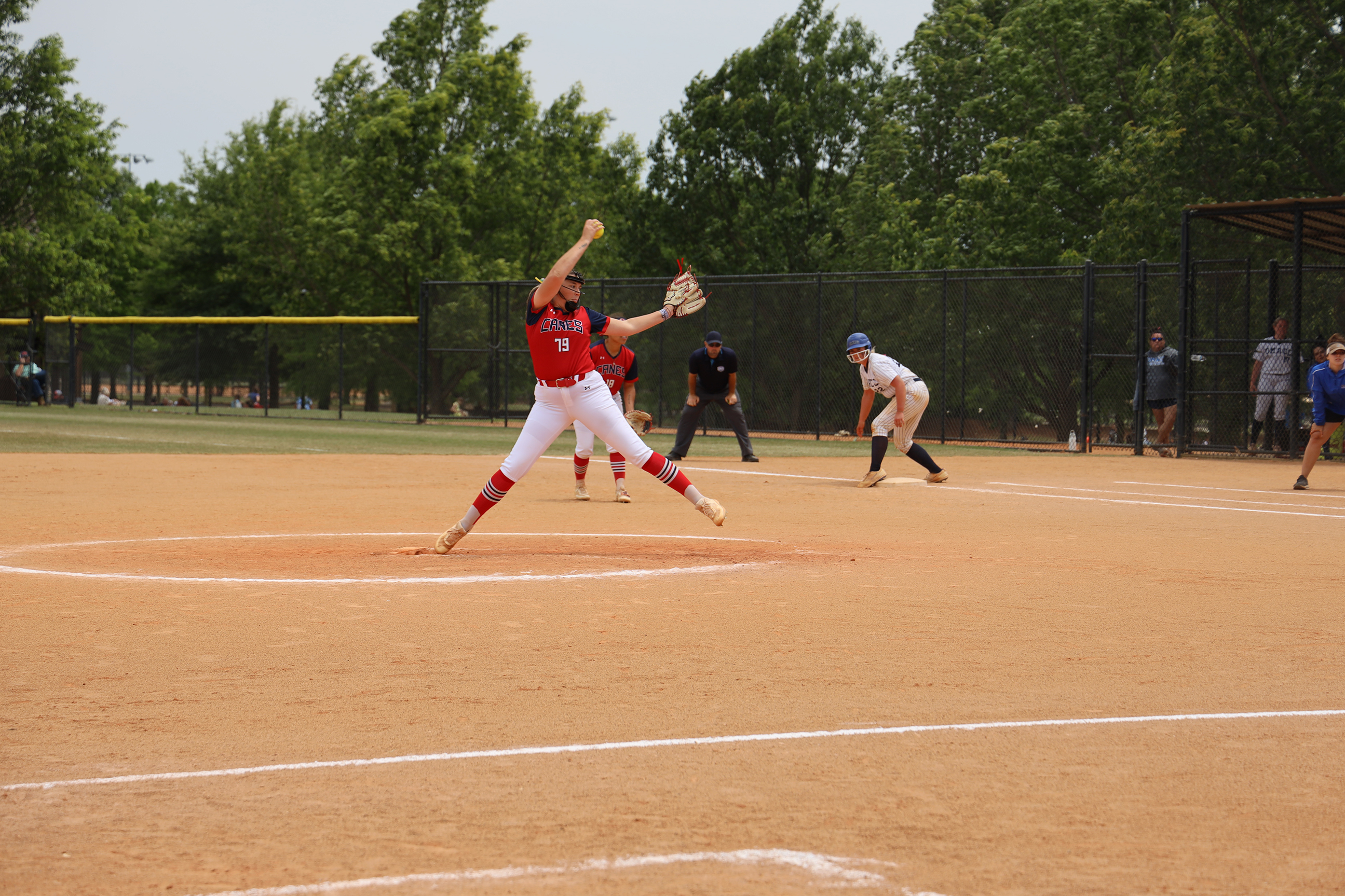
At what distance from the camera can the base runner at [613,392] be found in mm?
13625

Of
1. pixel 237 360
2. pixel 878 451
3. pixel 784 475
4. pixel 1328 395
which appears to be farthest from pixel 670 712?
pixel 237 360

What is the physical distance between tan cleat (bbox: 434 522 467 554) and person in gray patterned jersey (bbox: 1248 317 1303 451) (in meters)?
15.8

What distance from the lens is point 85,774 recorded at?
4.11 m

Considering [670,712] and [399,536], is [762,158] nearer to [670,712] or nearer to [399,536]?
[399,536]

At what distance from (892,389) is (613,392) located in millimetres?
3210

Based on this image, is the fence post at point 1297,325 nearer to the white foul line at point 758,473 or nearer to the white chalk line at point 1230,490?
the white chalk line at point 1230,490

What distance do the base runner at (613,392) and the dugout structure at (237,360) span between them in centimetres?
2336

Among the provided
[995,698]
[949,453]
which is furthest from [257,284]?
[995,698]

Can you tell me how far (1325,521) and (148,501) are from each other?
11262 millimetres

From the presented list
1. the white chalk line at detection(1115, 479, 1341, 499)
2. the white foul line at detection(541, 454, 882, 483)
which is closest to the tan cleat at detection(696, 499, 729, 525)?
the white foul line at detection(541, 454, 882, 483)

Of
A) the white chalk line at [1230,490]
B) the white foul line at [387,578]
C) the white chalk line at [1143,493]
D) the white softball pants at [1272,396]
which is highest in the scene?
the white softball pants at [1272,396]

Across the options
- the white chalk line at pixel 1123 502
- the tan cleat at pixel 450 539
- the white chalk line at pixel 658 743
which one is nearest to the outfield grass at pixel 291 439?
the white chalk line at pixel 1123 502

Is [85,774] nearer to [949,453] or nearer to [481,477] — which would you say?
[481,477]

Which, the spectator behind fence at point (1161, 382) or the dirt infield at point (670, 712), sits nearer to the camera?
the dirt infield at point (670, 712)
